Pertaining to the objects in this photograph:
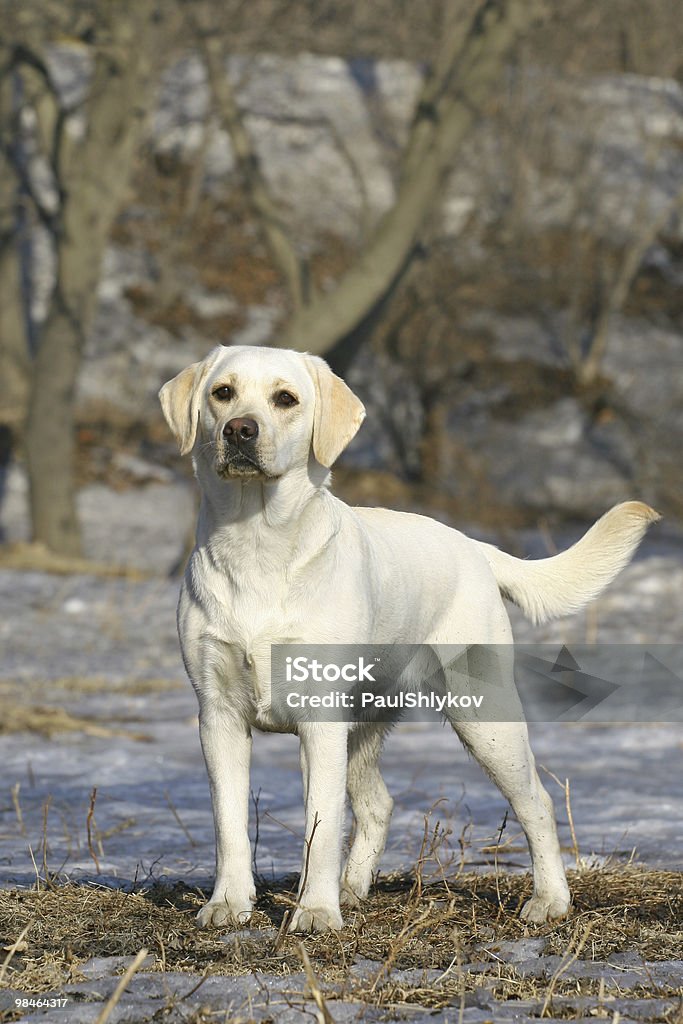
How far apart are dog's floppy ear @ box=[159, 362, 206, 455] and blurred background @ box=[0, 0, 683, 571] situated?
6.04 metres

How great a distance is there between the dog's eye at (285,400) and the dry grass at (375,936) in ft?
4.11

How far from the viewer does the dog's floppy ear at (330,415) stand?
138 inches

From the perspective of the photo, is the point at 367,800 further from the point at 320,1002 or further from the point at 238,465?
the point at 320,1002

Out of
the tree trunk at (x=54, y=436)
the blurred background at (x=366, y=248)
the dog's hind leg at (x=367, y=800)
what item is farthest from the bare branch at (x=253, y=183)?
the dog's hind leg at (x=367, y=800)

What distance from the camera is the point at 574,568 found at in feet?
13.5

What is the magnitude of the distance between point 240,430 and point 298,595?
17.7 inches

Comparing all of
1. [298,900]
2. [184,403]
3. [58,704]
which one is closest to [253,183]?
[58,704]

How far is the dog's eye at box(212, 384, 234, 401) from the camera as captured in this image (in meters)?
3.47

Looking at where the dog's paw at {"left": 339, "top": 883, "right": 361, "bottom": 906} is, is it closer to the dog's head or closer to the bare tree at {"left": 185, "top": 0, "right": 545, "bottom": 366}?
the dog's head

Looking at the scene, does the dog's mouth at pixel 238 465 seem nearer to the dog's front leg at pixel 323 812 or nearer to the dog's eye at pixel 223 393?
the dog's eye at pixel 223 393

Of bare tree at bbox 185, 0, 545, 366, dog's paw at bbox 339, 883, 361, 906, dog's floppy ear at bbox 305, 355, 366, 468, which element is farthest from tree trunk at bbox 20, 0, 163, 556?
dog's paw at bbox 339, 883, 361, 906

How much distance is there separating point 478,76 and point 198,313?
1032 cm

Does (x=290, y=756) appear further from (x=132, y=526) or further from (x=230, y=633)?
(x=132, y=526)

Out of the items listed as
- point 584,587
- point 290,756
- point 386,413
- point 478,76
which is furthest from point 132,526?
point 584,587
